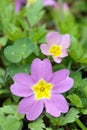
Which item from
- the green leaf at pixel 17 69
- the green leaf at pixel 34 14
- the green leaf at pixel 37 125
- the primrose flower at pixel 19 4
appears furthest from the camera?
the primrose flower at pixel 19 4

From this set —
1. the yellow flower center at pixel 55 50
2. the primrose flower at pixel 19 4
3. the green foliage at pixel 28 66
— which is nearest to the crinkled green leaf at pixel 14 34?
the green foliage at pixel 28 66

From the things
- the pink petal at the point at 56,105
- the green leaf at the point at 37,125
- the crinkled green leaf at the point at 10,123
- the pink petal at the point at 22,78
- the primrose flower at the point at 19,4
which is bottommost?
the primrose flower at the point at 19,4

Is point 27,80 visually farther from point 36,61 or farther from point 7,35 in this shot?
point 7,35

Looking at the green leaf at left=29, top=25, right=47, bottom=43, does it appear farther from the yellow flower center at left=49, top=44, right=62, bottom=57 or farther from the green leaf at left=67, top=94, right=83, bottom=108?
the green leaf at left=67, top=94, right=83, bottom=108

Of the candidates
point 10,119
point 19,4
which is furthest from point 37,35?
point 19,4

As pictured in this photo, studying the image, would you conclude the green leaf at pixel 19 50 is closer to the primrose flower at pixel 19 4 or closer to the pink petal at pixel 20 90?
the pink petal at pixel 20 90

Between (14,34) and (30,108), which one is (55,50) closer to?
(14,34)
